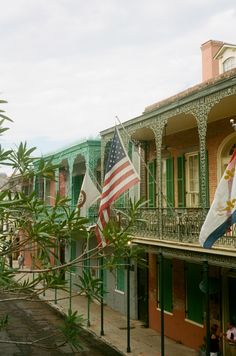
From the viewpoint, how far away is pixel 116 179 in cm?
1070

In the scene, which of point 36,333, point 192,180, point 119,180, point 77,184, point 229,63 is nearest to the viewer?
point 119,180

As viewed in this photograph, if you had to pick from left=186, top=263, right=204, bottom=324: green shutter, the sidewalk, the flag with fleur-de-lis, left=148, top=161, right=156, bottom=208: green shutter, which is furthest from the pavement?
the flag with fleur-de-lis

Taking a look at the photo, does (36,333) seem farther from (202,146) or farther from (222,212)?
(222,212)

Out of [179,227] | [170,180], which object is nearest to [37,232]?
[179,227]

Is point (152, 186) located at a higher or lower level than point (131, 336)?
higher

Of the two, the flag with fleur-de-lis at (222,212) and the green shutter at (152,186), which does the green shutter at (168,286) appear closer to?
the green shutter at (152,186)

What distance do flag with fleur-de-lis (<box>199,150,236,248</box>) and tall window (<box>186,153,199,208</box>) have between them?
21.0 feet

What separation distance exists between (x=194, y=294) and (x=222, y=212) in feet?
21.3

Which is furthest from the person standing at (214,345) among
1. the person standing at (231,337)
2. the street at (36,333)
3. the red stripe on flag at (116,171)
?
the red stripe on flag at (116,171)

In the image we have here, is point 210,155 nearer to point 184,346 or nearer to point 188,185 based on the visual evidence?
point 188,185

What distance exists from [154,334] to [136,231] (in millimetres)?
3653

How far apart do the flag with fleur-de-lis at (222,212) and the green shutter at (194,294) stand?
223 inches

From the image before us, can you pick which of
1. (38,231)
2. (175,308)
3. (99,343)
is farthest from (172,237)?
(38,231)

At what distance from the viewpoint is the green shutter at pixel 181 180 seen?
15359 millimetres
